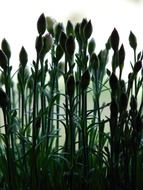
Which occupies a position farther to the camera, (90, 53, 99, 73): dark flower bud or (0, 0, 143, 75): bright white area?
(0, 0, 143, 75): bright white area

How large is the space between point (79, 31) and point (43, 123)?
19 centimetres

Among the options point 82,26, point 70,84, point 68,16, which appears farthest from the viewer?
point 68,16

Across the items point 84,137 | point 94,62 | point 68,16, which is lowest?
point 84,137

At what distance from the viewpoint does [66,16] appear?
45.4 inches

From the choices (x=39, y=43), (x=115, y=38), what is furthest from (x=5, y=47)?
(x=115, y=38)

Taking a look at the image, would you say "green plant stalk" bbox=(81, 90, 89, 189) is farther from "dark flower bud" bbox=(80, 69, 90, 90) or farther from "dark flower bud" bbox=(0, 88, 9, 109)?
"dark flower bud" bbox=(0, 88, 9, 109)

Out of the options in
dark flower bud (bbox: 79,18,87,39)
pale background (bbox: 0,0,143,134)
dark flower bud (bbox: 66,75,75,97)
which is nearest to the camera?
dark flower bud (bbox: 66,75,75,97)

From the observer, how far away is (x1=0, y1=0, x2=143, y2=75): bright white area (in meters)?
1.13

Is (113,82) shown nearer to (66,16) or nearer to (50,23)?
(50,23)

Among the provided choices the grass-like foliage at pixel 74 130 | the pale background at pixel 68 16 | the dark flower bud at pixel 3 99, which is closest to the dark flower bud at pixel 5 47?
the grass-like foliage at pixel 74 130

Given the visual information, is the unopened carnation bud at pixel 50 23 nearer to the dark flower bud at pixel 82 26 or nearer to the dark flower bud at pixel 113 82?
the dark flower bud at pixel 82 26

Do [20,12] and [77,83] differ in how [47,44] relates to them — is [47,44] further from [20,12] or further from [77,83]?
[20,12]

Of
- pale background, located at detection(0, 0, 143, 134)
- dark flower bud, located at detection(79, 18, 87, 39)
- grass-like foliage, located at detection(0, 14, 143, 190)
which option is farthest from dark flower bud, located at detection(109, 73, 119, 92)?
pale background, located at detection(0, 0, 143, 134)

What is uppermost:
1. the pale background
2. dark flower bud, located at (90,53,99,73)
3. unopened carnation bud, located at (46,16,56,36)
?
the pale background
